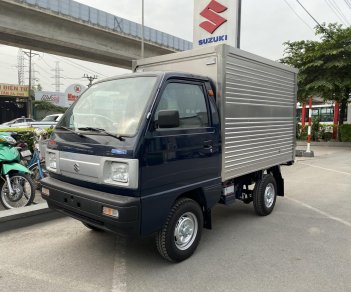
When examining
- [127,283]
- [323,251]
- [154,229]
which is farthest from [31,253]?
[323,251]

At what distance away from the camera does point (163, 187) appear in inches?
145

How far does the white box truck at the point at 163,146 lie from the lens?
3467 millimetres

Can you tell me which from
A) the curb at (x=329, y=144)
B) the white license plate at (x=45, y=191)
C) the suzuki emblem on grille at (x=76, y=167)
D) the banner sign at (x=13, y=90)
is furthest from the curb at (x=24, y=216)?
the banner sign at (x=13, y=90)

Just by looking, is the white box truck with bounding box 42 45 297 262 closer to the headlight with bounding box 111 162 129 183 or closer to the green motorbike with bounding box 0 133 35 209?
the headlight with bounding box 111 162 129 183

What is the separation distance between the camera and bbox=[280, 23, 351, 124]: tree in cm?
1969

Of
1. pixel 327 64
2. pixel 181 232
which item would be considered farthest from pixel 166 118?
pixel 327 64

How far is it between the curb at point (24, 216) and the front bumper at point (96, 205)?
1.37 meters

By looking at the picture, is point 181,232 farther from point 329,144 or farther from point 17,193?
point 329,144

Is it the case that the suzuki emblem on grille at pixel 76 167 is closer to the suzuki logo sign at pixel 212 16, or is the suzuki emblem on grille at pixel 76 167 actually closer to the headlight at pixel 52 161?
the headlight at pixel 52 161

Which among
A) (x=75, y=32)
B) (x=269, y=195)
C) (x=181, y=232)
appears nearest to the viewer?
(x=181, y=232)

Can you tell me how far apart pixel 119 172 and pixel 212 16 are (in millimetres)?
8901

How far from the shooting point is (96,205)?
139 inches

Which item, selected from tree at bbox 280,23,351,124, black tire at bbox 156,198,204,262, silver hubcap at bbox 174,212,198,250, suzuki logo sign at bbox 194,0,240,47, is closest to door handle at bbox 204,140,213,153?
black tire at bbox 156,198,204,262

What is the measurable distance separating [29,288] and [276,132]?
175 inches
